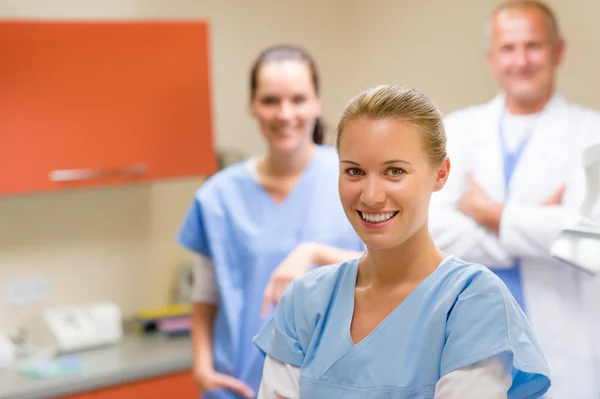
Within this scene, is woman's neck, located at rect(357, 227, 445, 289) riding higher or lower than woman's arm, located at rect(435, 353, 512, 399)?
higher

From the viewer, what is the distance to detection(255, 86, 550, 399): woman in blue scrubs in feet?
3.44

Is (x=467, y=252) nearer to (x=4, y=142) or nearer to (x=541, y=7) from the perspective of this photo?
(x=541, y=7)

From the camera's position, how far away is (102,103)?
2830 millimetres

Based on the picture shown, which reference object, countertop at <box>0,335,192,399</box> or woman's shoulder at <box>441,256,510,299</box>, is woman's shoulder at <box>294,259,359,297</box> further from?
countertop at <box>0,335,192,399</box>

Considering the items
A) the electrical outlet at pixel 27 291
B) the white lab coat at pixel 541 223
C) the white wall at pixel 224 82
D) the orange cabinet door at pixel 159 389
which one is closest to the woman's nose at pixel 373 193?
the white lab coat at pixel 541 223

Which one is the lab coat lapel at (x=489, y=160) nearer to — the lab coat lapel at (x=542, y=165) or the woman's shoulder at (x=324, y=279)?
the lab coat lapel at (x=542, y=165)

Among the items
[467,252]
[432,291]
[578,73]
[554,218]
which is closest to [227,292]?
[467,252]

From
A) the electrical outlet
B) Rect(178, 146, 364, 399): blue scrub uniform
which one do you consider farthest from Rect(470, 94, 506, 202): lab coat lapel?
the electrical outlet

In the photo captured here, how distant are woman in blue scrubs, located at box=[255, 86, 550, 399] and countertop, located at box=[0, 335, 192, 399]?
1.57 meters

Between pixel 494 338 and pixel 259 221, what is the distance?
1069mm

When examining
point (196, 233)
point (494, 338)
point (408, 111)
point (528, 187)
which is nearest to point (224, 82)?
point (196, 233)

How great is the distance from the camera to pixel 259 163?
6.95ft

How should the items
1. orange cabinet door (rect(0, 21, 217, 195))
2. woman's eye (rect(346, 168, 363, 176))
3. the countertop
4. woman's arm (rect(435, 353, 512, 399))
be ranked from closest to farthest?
woman's arm (rect(435, 353, 512, 399)) < woman's eye (rect(346, 168, 363, 176)) < the countertop < orange cabinet door (rect(0, 21, 217, 195))

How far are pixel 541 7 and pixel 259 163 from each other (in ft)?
2.64
